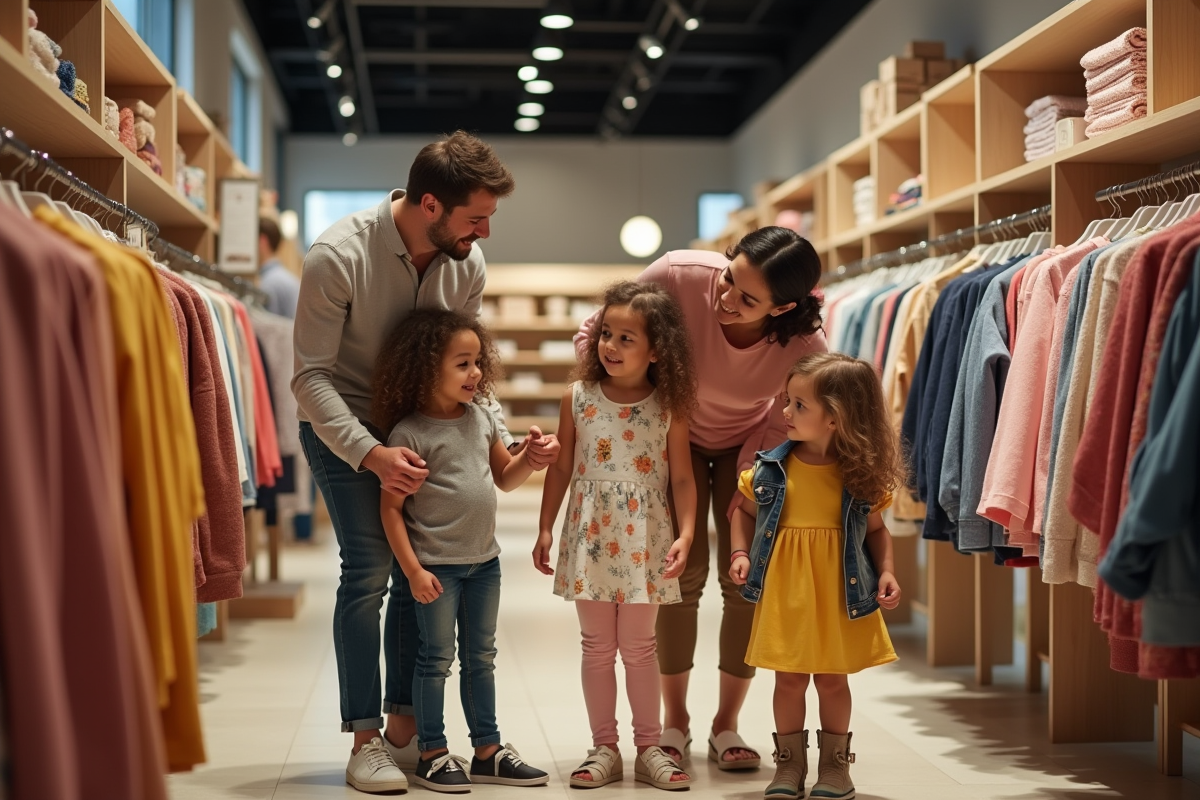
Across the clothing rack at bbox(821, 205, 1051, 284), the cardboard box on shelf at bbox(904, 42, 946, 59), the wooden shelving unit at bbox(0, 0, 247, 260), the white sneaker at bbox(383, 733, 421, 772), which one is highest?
the cardboard box on shelf at bbox(904, 42, 946, 59)

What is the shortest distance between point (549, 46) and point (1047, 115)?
6.36 meters

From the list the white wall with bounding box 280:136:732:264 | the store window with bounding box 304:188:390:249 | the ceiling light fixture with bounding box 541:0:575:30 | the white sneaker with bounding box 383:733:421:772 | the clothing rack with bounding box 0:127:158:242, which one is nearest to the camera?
the clothing rack with bounding box 0:127:158:242

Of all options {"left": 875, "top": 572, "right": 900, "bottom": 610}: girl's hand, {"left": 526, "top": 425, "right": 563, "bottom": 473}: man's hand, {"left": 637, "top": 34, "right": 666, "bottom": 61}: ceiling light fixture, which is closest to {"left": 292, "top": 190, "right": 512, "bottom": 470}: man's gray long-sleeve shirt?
{"left": 526, "top": 425, "right": 563, "bottom": 473}: man's hand

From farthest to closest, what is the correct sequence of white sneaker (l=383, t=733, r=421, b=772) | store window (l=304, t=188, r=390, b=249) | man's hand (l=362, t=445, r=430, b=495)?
store window (l=304, t=188, r=390, b=249), white sneaker (l=383, t=733, r=421, b=772), man's hand (l=362, t=445, r=430, b=495)

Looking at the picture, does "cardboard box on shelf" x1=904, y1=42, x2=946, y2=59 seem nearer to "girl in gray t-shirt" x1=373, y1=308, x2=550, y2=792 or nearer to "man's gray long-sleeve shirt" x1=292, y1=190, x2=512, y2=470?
"man's gray long-sleeve shirt" x1=292, y1=190, x2=512, y2=470

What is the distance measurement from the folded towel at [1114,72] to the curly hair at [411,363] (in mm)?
2022

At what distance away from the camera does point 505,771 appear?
313 cm

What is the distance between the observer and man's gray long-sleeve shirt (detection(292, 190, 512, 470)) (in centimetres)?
296

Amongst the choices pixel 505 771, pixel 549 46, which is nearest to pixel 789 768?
pixel 505 771

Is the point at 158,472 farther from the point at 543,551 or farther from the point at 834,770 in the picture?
the point at 834,770

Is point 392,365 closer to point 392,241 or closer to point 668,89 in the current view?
point 392,241

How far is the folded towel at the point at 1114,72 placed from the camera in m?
3.49

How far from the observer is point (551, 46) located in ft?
32.4

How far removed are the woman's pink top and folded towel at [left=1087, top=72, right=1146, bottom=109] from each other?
1.16 m
